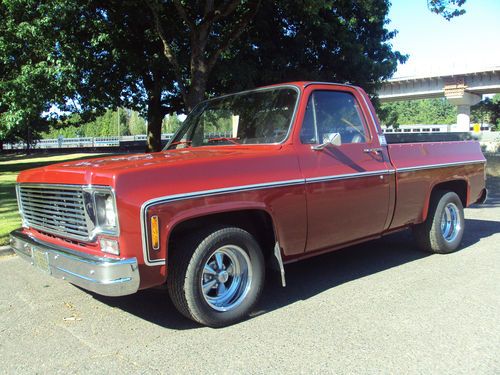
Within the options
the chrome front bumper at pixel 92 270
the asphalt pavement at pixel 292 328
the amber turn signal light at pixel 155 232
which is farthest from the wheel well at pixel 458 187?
the chrome front bumper at pixel 92 270

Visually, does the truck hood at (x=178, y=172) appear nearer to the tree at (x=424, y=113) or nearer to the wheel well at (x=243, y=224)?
the wheel well at (x=243, y=224)

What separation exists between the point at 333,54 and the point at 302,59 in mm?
1237

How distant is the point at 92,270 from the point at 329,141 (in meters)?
2.35

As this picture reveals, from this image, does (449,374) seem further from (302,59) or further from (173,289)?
(302,59)

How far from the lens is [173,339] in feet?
11.9

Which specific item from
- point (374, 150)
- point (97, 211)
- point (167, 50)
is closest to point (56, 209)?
point (97, 211)

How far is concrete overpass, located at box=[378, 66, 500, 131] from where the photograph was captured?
4331 cm

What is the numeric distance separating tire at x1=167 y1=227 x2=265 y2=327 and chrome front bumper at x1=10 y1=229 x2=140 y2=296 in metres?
0.42

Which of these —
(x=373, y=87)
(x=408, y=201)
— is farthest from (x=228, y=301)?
(x=373, y=87)

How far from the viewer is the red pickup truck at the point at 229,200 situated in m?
3.34

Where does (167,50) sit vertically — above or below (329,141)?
above

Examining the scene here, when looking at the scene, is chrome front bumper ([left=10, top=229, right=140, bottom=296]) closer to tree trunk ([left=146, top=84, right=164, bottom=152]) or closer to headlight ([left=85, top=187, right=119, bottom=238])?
headlight ([left=85, top=187, right=119, bottom=238])

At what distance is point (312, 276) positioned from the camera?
5.26m

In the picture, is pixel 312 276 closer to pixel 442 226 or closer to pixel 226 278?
pixel 226 278
